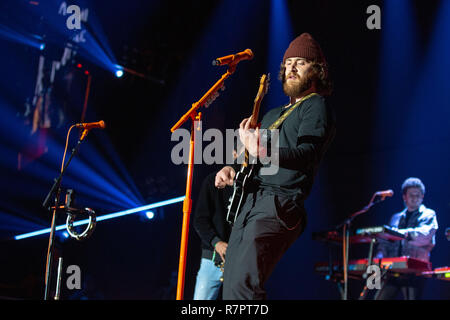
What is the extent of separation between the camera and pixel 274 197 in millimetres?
2289

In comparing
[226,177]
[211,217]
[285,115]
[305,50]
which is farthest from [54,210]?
[305,50]

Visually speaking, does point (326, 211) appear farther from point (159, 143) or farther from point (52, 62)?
point (52, 62)

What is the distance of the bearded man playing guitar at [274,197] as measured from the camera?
214 cm

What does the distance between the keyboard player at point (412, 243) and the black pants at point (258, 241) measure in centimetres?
365

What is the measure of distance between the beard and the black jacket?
1430 millimetres

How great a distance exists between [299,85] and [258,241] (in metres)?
1.10

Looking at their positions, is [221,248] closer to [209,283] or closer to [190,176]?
[209,283]

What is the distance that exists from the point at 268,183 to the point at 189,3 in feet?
19.4

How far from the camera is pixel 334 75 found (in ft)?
25.6

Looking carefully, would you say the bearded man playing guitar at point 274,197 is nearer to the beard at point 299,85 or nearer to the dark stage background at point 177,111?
the beard at point 299,85

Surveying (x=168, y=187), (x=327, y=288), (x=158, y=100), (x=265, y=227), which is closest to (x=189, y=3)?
(x=158, y=100)

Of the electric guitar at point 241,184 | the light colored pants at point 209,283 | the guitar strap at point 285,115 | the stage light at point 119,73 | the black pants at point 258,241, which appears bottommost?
the light colored pants at point 209,283

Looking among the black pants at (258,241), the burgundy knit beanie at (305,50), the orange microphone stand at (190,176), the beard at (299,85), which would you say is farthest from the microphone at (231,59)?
the black pants at (258,241)

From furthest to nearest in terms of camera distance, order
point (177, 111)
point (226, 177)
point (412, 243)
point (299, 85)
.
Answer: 1. point (177, 111)
2. point (412, 243)
3. point (299, 85)
4. point (226, 177)
